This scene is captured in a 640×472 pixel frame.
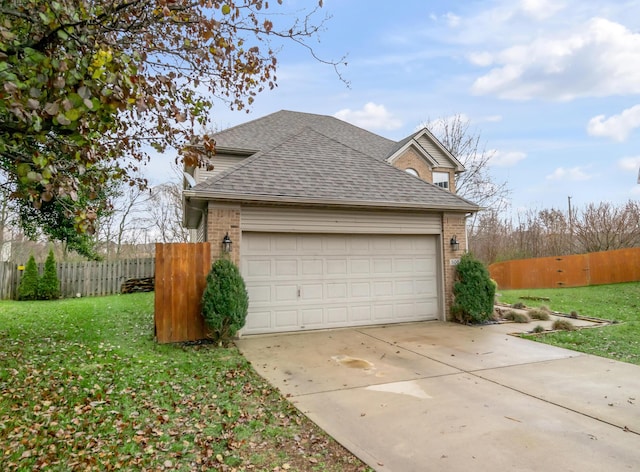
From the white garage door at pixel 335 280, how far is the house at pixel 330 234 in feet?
0.08

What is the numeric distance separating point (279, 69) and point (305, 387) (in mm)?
4406

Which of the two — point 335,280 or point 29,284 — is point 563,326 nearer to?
point 335,280

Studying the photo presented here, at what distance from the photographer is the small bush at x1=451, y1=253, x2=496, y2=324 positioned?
29.8 feet

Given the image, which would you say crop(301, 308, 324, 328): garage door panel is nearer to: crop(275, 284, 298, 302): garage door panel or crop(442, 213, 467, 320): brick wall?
crop(275, 284, 298, 302): garage door panel

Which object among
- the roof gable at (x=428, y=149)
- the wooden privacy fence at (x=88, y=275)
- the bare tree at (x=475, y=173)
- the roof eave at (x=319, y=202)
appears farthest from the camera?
the bare tree at (x=475, y=173)

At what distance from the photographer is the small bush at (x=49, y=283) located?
14.4 m

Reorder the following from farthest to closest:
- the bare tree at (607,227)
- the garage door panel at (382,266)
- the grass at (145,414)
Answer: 1. the bare tree at (607,227)
2. the garage door panel at (382,266)
3. the grass at (145,414)

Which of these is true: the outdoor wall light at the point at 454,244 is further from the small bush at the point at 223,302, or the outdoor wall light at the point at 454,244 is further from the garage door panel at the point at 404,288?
the small bush at the point at 223,302

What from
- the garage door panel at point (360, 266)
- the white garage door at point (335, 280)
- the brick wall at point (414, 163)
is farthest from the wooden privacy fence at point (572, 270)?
the garage door panel at point (360, 266)

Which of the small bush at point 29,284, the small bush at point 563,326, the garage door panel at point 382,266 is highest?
the garage door panel at point 382,266

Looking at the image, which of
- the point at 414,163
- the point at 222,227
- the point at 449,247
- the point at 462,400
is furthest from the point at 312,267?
the point at 414,163

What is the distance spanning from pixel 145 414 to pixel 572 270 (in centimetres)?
1965

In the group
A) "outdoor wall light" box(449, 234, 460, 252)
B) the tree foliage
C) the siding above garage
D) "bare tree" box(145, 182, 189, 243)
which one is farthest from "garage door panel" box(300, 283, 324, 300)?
"bare tree" box(145, 182, 189, 243)

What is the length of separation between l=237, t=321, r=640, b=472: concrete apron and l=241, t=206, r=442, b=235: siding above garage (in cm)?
241
